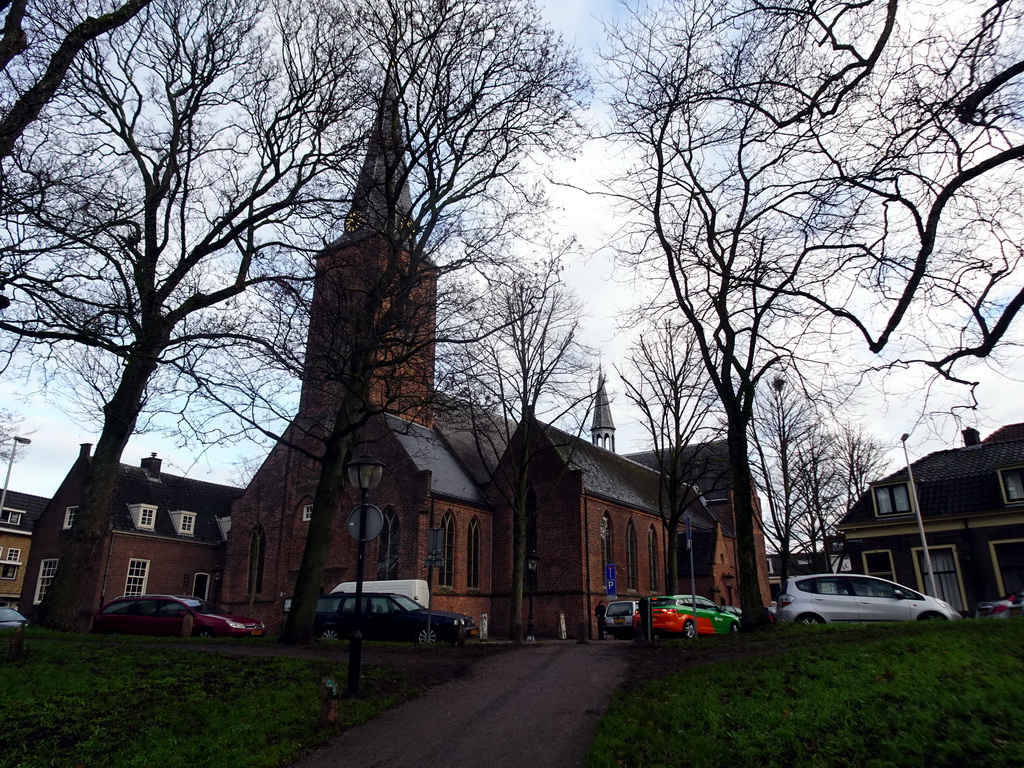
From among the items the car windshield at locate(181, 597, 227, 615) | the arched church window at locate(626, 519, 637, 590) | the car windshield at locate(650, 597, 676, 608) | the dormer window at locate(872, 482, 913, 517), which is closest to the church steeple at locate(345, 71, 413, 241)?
the car windshield at locate(650, 597, 676, 608)

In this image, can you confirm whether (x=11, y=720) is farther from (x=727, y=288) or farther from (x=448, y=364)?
(x=727, y=288)

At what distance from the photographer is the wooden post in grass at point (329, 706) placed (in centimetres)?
877

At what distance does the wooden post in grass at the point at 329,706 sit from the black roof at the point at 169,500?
33499mm

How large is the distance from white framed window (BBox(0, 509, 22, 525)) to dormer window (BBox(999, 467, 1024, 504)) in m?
58.0

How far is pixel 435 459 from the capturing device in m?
35.4

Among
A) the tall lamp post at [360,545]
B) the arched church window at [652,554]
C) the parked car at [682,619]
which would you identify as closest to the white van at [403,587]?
the parked car at [682,619]

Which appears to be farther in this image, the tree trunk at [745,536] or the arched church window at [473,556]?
the arched church window at [473,556]

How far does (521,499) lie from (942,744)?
67.7 feet

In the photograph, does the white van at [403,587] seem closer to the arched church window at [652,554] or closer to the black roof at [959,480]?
the arched church window at [652,554]

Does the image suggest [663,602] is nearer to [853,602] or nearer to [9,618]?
[853,602]

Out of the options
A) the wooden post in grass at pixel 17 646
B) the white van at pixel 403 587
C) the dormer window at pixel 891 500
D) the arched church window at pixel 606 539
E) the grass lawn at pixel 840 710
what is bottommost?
the grass lawn at pixel 840 710

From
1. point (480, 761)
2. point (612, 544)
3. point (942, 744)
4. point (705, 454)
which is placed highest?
point (705, 454)

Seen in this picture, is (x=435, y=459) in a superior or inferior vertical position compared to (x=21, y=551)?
superior

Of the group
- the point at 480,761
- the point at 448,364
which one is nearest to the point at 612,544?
the point at 448,364
